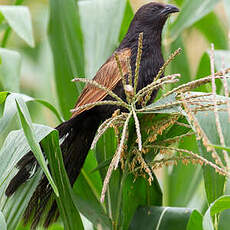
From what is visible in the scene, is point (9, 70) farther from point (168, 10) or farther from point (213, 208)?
point (213, 208)

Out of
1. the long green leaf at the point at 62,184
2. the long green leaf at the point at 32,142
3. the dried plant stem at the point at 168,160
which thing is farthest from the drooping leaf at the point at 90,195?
the long green leaf at the point at 32,142

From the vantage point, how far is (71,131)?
1.54m

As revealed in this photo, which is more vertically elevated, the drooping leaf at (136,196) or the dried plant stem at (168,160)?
the dried plant stem at (168,160)

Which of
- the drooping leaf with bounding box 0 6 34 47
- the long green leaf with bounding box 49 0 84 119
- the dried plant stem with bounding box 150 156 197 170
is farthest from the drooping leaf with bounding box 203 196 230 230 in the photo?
the drooping leaf with bounding box 0 6 34 47

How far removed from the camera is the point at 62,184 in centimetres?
135

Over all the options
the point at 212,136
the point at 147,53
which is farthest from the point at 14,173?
the point at 147,53

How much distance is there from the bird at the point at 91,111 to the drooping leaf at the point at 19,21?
0.33m

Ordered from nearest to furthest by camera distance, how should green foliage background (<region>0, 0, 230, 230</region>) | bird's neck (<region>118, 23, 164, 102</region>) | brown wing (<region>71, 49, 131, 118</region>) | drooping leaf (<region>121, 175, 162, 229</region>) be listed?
1. green foliage background (<region>0, 0, 230, 230</region>)
2. drooping leaf (<region>121, 175, 162, 229</region>)
3. brown wing (<region>71, 49, 131, 118</region>)
4. bird's neck (<region>118, 23, 164, 102</region>)

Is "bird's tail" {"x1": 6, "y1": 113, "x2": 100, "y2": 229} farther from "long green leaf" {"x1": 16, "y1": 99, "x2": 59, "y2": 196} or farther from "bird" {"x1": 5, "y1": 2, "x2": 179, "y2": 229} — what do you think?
"long green leaf" {"x1": 16, "y1": 99, "x2": 59, "y2": 196}

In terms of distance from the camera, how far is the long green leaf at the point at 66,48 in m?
1.91

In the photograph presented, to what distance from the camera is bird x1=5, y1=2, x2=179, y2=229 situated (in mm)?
1425

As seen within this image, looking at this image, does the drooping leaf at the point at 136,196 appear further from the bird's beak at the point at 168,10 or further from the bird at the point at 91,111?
the bird's beak at the point at 168,10

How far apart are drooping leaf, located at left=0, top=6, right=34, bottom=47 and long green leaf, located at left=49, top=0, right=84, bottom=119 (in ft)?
0.48

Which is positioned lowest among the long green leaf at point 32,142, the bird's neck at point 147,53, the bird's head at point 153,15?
the long green leaf at point 32,142
